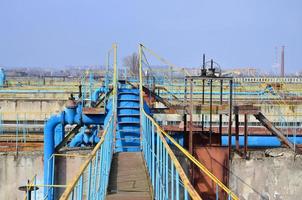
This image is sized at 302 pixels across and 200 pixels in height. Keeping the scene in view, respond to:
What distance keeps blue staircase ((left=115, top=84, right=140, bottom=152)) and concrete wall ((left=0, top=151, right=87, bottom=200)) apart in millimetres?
1890

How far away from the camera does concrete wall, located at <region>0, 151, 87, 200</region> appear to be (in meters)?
12.9

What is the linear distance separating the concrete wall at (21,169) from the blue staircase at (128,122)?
1890 mm

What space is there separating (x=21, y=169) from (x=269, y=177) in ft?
22.5

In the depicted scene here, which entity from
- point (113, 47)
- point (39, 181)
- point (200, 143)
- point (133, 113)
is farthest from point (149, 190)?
point (113, 47)

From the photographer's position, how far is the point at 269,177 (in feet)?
40.4

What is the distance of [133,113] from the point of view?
11984mm

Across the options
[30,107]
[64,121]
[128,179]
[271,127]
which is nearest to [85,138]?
[64,121]

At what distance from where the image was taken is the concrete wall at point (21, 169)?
12938 mm

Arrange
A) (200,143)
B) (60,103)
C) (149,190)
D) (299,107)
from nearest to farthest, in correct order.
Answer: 1. (149,190)
2. (200,143)
3. (299,107)
4. (60,103)

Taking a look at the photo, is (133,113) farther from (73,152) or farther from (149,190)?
(149,190)

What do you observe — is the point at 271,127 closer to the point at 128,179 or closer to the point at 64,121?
the point at 128,179

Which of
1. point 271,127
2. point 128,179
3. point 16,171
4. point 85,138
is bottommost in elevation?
point 16,171

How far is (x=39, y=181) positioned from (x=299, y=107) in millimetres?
12729

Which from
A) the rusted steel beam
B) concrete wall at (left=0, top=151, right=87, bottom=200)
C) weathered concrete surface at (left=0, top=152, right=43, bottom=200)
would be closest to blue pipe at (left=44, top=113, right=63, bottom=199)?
concrete wall at (left=0, top=151, right=87, bottom=200)
